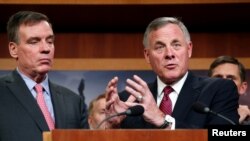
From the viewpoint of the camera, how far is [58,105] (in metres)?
3.01

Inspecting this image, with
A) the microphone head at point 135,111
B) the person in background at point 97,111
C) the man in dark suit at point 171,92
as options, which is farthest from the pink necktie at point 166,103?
the person in background at point 97,111

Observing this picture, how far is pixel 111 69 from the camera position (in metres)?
4.35

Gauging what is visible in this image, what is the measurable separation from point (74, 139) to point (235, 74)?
1.84 m

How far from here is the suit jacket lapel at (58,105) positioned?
295cm

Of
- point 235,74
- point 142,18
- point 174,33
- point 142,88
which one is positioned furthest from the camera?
point 142,18

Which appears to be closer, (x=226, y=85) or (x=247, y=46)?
(x=226, y=85)

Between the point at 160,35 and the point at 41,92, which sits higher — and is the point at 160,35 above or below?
above

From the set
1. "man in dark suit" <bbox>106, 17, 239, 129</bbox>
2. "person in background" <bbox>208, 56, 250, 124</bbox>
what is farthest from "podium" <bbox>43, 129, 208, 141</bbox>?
"person in background" <bbox>208, 56, 250, 124</bbox>

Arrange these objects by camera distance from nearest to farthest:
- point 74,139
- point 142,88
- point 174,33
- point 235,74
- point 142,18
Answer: point 74,139 → point 142,88 → point 174,33 → point 235,74 → point 142,18

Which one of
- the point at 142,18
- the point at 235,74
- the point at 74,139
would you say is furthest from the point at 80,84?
the point at 74,139

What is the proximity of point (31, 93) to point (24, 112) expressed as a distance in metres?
0.12

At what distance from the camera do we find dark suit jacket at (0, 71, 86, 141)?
110 inches

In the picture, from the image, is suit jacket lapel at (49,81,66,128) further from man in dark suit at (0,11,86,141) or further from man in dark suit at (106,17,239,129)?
man in dark suit at (106,17,239,129)

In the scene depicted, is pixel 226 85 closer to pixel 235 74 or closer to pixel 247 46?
pixel 235 74
